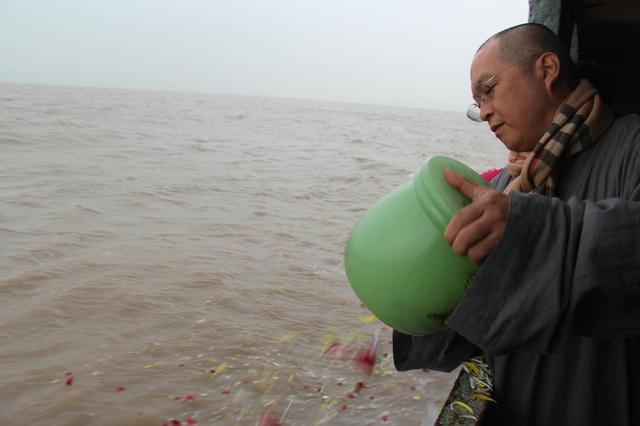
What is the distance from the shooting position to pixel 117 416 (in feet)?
12.0

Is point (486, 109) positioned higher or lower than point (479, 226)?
higher

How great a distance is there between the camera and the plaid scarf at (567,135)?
154cm

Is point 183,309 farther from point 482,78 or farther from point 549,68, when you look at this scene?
point 549,68

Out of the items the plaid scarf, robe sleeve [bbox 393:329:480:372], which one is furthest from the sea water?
the plaid scarf

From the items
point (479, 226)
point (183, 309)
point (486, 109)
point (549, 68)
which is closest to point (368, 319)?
point (183, 309)

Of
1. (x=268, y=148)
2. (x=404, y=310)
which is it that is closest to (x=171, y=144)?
(x=268, y=148)

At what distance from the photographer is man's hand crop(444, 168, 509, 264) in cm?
108

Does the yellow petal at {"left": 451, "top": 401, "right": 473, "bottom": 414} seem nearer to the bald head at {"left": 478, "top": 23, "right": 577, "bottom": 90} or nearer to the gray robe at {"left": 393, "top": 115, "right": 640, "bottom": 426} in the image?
the gray robe at {"left": 393, "top": 115, "right": 640, "bottom": 426}

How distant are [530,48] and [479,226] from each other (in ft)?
2.98

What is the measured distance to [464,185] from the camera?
120 centimetres

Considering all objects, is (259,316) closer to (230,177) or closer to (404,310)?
(404,310)

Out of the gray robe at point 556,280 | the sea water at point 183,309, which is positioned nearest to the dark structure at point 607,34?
the gray robe at point 556,280

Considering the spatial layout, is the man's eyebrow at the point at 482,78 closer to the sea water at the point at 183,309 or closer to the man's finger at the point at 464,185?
the man's finger at the point at 464,185

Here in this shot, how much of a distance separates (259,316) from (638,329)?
15.0ft
